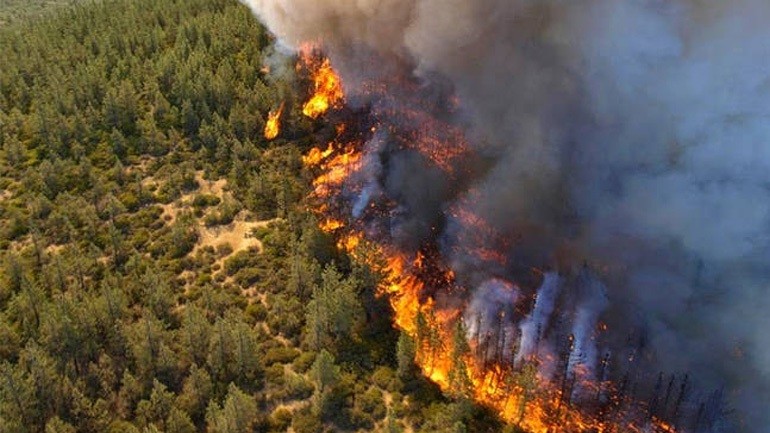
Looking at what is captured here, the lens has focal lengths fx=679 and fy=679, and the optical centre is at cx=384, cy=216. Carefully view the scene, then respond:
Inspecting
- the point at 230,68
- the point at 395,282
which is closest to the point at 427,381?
the point at 395,282

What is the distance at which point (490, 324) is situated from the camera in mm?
57781

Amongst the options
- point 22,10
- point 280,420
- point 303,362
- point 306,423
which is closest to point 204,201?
point 303,362

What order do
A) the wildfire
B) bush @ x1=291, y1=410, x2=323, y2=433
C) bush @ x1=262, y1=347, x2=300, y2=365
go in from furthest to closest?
1. bush @ x1=262, y1=347, x2=300, y2=365
2. the wildfire
3. bush @ x1=291, y1=410, x2=323, y2=433

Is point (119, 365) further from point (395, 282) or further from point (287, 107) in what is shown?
point (287, 107)

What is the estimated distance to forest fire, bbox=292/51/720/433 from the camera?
5019 cm

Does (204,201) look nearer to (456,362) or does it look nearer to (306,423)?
(306,423)

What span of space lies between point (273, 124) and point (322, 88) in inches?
433

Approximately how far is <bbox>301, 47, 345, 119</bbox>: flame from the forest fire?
14.1 meters

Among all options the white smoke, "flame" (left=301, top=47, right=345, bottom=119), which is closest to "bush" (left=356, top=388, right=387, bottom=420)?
the white smoke

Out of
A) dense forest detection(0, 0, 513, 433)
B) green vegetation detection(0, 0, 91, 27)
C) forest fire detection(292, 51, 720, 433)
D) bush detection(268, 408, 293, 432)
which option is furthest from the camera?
green vegetation detection(0, 0, 91, 27)

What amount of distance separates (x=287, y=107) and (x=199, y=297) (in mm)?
32980

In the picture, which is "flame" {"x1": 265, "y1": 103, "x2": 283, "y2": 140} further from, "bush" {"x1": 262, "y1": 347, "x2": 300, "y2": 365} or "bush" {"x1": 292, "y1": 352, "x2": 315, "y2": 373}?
"bush" {"x1": 292, "y1": 352, "x2": 315, "y2": 373}

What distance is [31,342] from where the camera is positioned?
5078cm

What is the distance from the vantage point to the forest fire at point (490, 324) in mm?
50188
